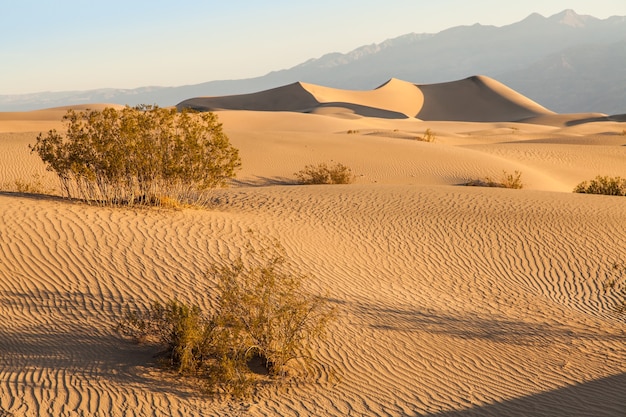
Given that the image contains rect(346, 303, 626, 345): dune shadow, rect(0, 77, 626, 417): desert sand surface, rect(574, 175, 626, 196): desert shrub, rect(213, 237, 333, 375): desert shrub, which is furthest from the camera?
rect(574, 175, 626, 196): desert shrub

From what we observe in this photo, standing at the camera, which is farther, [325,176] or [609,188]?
[325,176]

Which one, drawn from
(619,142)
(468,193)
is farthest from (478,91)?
(468,193)

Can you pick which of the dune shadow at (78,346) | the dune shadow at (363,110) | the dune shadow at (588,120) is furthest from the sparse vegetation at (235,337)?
the dune shadow at (588,120)

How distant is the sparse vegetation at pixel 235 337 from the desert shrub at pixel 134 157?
5033 mm

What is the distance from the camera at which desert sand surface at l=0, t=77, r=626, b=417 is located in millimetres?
6465

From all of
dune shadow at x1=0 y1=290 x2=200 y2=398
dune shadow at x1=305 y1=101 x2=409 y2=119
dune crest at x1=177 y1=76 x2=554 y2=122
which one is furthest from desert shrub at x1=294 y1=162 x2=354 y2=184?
dune crest at x1=177 y1=76 x2=554 y2=122

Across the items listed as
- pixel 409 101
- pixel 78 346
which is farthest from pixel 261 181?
pixel 409 101

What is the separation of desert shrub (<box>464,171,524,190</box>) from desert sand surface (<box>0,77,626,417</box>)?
399cm

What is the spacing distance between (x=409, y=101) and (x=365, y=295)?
281 feet

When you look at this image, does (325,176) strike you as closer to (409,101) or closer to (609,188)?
(609,188)

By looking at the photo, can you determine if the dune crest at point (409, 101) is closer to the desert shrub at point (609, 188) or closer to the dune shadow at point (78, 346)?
the desert shrub at point (609, 188)

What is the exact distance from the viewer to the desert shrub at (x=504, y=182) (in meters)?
20.2

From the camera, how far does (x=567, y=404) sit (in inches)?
256

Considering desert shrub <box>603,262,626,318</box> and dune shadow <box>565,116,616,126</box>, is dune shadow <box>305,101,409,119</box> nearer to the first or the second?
dune shadow <box>565,116,616,126</box>
